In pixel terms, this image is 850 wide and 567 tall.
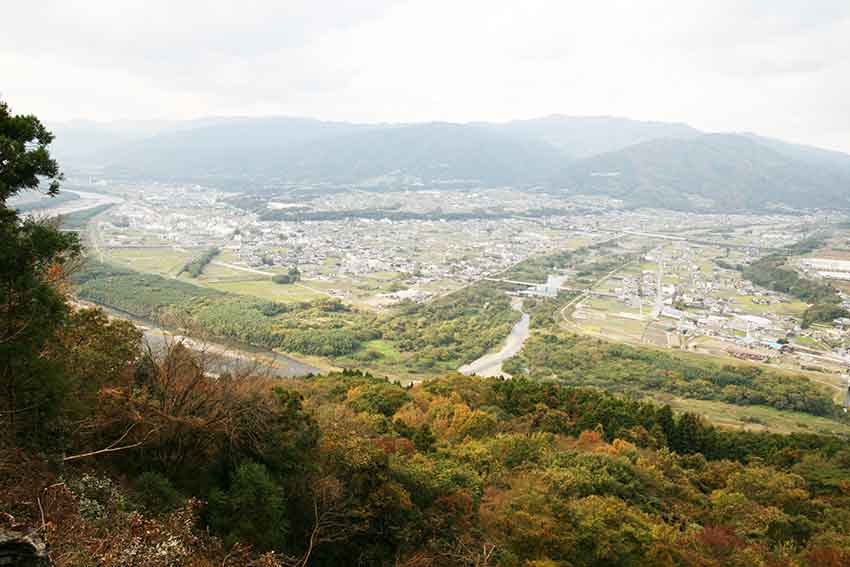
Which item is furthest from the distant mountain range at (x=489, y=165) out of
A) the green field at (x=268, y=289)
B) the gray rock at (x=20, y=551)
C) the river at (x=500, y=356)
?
the gray rock at (x=20, y=551)

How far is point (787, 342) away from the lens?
28.2m

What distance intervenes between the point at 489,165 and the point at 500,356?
118 meters

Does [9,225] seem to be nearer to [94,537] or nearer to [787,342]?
[94,537]

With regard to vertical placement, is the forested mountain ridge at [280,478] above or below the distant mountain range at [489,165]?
below

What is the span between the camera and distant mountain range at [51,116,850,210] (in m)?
108

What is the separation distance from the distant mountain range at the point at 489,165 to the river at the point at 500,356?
78063mm

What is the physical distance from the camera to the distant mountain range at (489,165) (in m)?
108

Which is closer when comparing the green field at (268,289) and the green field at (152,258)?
the green field at (268,289)

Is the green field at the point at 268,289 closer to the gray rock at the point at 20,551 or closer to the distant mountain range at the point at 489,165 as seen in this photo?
the gray rock at the point at 20,551

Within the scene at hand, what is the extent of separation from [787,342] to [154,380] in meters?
30.3

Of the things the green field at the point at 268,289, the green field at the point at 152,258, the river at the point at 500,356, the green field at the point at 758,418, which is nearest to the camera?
the green field at the point at 758,418

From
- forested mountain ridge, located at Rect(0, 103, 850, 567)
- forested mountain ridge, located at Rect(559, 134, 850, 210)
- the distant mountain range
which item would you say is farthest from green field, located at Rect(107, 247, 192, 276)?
forested mountain ridge, located at Rect(559, 134, 850, 210)

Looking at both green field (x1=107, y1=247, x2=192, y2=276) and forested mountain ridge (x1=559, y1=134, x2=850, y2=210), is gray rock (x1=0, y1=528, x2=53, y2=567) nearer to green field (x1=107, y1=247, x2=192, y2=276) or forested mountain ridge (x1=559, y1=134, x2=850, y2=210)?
green field (x1=107, y1=247, x2=192, y2=276)

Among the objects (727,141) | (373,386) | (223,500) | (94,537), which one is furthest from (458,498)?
(727,141)
